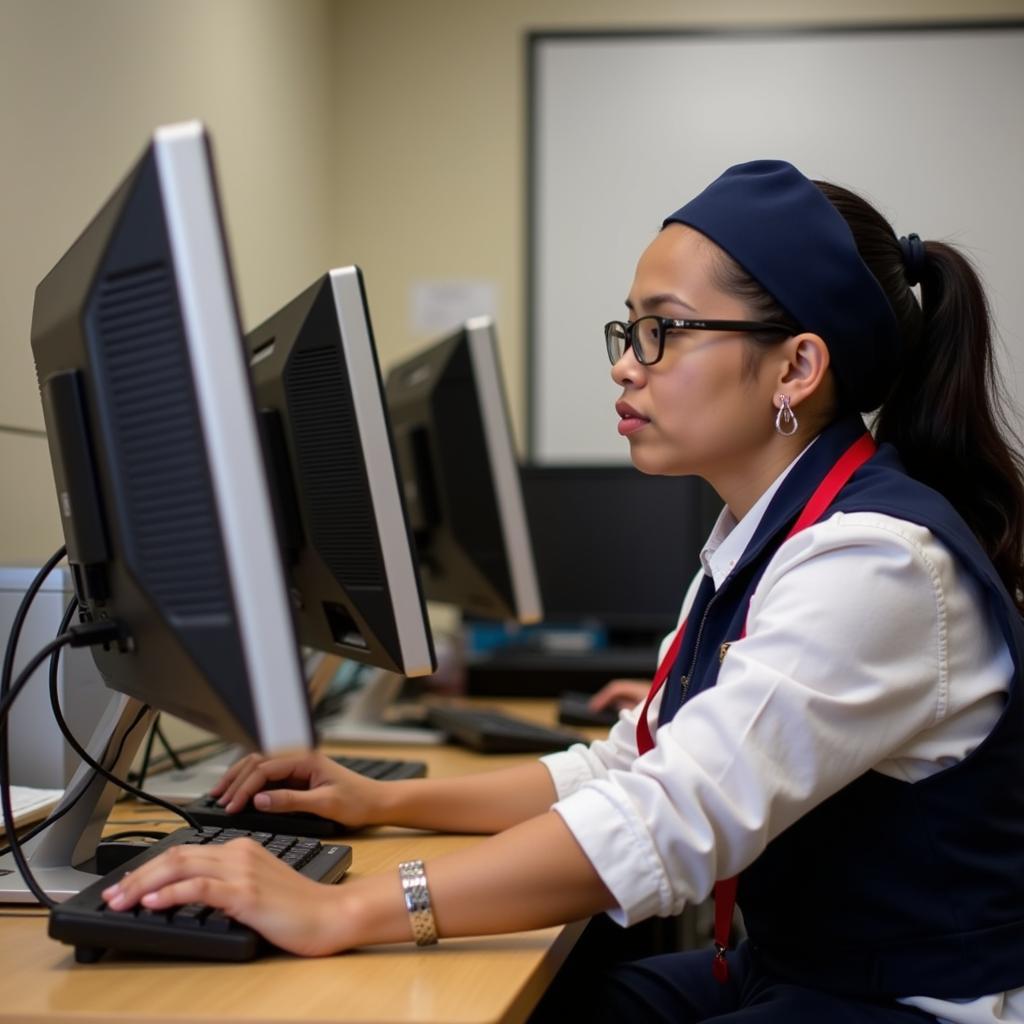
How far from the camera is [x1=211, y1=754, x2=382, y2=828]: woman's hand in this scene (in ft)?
4.25

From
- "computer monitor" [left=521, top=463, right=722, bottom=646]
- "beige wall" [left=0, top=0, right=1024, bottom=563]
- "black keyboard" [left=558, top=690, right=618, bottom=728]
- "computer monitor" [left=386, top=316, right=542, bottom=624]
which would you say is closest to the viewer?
"computer monitor" [left=386, top=316, right=542, bottom=624]

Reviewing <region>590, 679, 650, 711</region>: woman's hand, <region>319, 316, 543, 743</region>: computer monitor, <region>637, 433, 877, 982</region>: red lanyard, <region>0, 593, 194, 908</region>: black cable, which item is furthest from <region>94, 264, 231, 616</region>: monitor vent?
<region>590, 679, 650, 711</region>: woman's hand

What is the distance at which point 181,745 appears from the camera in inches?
78.6

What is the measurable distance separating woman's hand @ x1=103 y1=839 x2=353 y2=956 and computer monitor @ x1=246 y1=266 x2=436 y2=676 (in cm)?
29

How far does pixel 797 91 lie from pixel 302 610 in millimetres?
2333

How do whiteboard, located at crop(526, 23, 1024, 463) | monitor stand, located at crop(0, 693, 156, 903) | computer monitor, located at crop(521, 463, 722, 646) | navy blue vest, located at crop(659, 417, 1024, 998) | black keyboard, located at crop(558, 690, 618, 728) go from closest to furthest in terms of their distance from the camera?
navy blue vest, located at crop(659, 417, 1024, 998) < monitor stand, located at crop(0, 693, 156, 903) < black keyboard, located at crop(558, 690, 618, 728) < computer monitor, located at crop(521, 463, 722, 646) < whiteboard, located at crop(526, 23, 1024, 463)

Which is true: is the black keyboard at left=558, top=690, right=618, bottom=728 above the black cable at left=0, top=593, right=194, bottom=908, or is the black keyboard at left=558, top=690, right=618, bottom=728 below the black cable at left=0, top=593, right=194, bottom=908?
below

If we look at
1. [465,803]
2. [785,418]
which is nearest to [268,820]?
[465,803]

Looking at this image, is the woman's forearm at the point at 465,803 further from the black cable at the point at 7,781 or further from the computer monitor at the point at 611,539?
the computer monitor at the point at 611,539

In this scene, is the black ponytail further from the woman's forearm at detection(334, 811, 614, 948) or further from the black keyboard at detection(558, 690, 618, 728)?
the black keyboard at detection(558, 690, 618, 728)

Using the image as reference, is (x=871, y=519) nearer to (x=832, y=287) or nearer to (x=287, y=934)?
(x=832, y=287)

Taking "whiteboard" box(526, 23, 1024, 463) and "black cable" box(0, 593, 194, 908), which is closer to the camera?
"black cable" box(0, 593, 194, 908)

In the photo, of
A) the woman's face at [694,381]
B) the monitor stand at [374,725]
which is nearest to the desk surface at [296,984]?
the woman's face at [694,381]

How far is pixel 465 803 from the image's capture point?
135cm
